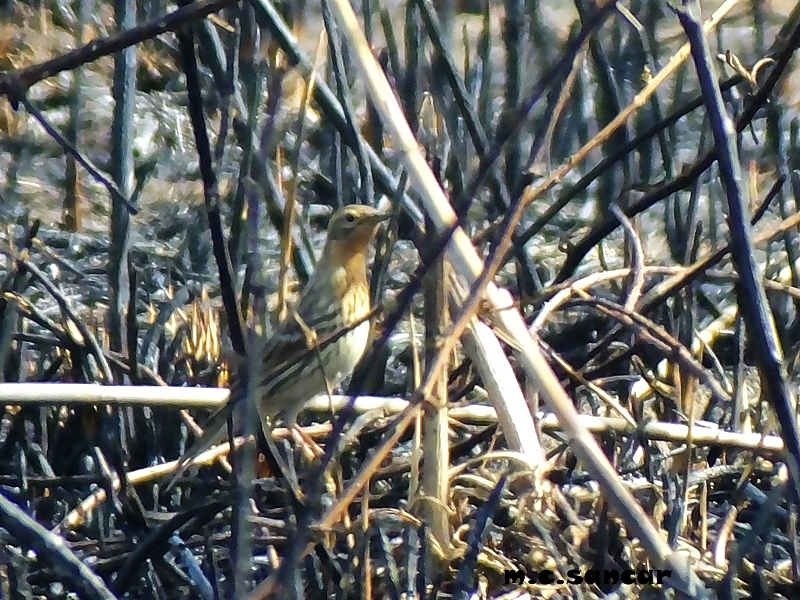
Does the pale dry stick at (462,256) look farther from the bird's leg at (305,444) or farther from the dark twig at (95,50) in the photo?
the bird's leg at (305,444)

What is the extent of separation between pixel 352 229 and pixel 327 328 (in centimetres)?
48

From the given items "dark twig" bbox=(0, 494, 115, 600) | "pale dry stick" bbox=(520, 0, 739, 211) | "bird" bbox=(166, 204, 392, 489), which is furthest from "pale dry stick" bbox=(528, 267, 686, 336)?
"dark twig" bbox=(0, 494, 115, 600)

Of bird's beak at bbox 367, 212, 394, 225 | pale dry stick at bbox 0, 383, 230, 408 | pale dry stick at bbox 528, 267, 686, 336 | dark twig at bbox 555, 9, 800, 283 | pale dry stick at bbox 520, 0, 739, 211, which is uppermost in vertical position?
bird's beak at bbox 367, 212, 394, 225

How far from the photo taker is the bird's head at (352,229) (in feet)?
14.8

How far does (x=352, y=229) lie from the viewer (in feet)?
15.8

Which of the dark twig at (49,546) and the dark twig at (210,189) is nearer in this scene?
the dark twig at (49,546)

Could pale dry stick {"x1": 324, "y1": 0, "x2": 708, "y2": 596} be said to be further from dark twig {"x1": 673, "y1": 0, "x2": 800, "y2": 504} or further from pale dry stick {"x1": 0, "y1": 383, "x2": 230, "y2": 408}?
pale dry stick {"x1": 0, "y1": 383, "x2": 230, "y2": 408}

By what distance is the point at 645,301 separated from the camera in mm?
3656

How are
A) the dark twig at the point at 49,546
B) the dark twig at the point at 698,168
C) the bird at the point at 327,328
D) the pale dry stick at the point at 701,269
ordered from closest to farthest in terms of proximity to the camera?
the dark twig at the point at 49,546
the dark twig at the point at 698,168
the pale dry stick at the point at 701,269
the bird at the point at 327,328

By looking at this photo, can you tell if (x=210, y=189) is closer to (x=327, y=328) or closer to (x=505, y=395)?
(x=505, y=395)

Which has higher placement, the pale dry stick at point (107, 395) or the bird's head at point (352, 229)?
the bird's head at point (352, 229)

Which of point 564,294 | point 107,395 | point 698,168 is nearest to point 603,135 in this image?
point 564,294

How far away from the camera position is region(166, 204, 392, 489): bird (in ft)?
13.4

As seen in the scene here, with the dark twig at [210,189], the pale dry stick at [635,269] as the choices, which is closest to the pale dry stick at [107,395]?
the dark twig at [210,189]
